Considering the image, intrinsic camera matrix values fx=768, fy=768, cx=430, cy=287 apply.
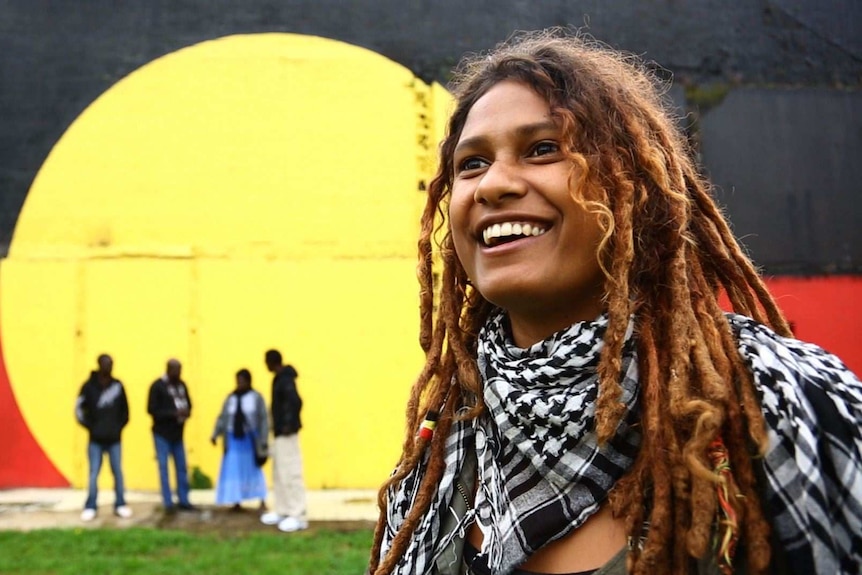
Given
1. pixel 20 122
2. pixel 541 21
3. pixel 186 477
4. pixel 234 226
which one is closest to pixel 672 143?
pixel 186 477

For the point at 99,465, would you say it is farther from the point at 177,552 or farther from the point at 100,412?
the point at 177,552

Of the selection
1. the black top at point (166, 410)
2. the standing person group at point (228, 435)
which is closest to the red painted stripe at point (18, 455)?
the standing person group at point (228, 435)

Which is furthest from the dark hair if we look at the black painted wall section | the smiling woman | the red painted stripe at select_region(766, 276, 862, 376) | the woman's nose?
the woman's nose

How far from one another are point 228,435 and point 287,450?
0.73 meters

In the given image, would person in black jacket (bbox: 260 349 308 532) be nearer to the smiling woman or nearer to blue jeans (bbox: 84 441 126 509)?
blue jeans (bbox: 84 441 126 509)

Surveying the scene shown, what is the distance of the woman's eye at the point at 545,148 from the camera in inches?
58.0

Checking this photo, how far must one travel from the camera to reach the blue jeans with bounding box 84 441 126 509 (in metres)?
7.85

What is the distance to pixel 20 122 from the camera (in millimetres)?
9250

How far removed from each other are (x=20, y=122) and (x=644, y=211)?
31.6ft

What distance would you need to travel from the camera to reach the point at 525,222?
145 cm

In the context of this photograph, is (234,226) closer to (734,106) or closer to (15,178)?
(15,178)

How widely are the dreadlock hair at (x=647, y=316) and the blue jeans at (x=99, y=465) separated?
7.00m

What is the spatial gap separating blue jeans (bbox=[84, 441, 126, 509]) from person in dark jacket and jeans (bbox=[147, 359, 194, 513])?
39cm

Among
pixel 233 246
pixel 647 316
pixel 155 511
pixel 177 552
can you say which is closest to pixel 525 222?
pixel 647 316
